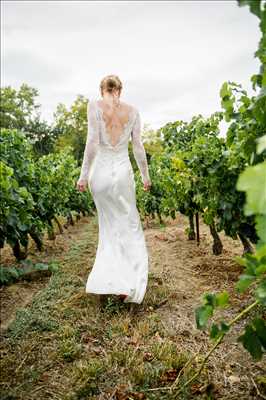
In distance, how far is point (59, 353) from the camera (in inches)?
113

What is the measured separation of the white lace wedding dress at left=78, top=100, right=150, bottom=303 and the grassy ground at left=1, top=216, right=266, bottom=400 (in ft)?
1.28

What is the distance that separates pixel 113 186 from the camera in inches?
163

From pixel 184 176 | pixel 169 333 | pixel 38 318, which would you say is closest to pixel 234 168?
pixel 184 176

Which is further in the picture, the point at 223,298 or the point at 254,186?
the point at 223,298

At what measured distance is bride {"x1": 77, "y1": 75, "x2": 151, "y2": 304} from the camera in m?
4.00

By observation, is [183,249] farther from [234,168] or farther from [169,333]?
[169,333]

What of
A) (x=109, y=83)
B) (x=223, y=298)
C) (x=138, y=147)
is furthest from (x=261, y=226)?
(x=138, y=147)

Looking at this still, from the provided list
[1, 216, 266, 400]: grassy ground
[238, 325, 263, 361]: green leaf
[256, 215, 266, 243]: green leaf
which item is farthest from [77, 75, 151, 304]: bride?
[256, 215, 266, 243]: green leaf

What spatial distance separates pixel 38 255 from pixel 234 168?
4.78 m

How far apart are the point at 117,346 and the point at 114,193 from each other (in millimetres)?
1731

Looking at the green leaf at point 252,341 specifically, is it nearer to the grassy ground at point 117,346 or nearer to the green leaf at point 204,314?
the green leaf at point 204,314

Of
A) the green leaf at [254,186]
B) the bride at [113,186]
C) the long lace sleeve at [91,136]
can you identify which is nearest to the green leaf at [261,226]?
the green leaf at [254,186]

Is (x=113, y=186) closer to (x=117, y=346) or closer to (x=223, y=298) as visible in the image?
(x=117, y=346)

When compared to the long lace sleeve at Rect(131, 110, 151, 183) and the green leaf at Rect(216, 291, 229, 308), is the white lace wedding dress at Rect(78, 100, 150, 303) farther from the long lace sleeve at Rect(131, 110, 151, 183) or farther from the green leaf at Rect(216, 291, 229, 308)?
the green leaf at Rect(216, 291, 229, 308)
